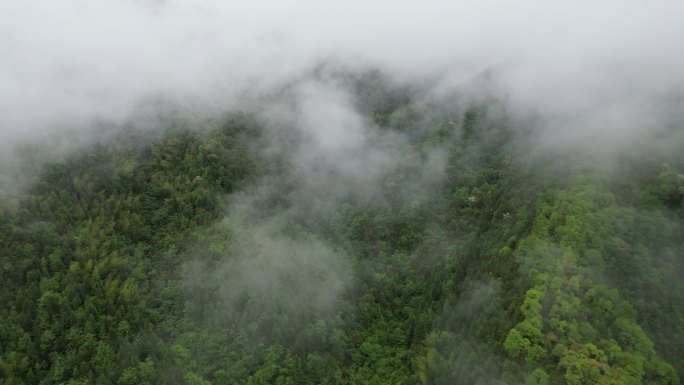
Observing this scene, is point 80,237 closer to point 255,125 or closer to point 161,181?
point 161,181

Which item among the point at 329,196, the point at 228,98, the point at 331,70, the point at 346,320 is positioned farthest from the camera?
the point at 331,70

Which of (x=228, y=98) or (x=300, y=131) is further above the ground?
(x=228, y=98)

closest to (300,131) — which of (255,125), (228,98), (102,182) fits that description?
(255,125)

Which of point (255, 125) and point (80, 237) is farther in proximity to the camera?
point (255, 125)

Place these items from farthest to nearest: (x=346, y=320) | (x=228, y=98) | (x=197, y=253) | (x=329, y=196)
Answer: (x=228, y=98) → (x=329, y=196) → (x=197, y=253) → (x=346, y=320)

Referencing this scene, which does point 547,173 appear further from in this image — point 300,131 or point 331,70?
point 331,70

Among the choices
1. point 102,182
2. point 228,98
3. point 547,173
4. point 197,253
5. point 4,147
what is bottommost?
point 197,253
